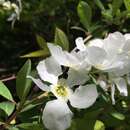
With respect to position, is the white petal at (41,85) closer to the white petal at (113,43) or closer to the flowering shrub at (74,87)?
the flowering shrub at (74,87)

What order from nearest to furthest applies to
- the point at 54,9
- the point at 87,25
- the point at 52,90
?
the point at 52,90, the point at 87,25, the point at 54,9

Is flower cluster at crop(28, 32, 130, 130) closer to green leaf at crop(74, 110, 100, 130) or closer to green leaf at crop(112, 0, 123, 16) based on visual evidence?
green leaf at crop(74, 110, 100, 130)

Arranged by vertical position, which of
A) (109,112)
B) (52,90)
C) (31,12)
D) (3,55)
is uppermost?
(52,90)

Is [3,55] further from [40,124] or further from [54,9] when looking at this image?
[40,124]

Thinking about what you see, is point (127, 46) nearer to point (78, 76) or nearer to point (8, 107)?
point (78, 76)

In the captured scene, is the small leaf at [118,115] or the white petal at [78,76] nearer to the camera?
the white petal at [78,76]

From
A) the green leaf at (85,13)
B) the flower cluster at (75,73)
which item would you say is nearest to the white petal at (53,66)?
the flower cluster at (75,73)

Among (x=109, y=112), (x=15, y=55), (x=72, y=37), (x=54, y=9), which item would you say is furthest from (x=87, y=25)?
(x=15, y=55)
